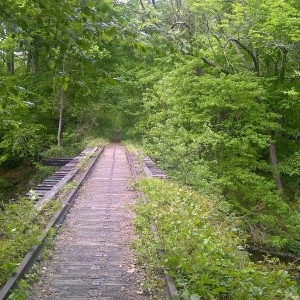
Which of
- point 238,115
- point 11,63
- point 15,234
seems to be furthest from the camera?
point 11,63

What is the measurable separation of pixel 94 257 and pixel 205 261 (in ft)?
7.26

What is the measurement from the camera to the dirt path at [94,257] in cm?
488

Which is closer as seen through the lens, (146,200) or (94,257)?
(94,257)

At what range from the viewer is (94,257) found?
604cm

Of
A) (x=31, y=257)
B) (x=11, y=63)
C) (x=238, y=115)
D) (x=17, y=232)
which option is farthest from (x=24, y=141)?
(x=31, y=257)

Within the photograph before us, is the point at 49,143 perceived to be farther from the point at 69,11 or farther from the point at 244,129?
the point at 69,11

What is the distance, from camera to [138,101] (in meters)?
30.8

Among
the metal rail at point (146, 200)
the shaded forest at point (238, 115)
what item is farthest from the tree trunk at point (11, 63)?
the metal rail at point (146, 200)

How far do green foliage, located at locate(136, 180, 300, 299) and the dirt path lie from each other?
1.32ft


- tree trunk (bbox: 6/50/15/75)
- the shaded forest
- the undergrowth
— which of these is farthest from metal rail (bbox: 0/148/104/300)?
tree trunk (bbox: 6/50/15/75)

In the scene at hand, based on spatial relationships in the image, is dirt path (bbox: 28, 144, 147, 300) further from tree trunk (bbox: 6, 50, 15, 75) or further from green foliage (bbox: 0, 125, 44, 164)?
tree trunk (bbox: 6, 50, 15, 75)

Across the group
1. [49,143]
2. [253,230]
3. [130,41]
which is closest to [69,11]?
[130,41]

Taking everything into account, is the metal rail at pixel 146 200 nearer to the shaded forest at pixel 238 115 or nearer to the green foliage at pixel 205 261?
the green foliage at pixel 205 261

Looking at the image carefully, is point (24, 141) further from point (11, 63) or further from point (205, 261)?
point (205, 261)
